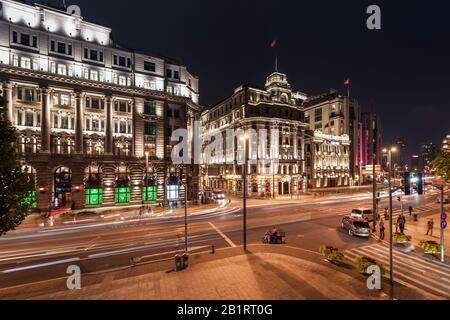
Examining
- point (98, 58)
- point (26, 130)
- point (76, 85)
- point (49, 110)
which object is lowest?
point (26, 130)

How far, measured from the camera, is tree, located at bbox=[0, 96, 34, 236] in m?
12.0

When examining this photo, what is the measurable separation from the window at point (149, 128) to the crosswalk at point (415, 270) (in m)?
39.8

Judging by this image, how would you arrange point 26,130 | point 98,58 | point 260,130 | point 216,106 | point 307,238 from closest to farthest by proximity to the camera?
point 307,238, point 26,130, point 98,58, point 260,130, point 216,106

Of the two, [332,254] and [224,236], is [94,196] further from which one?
[332,254]

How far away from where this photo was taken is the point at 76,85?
40500 mm

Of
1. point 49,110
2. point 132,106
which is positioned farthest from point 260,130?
point 49,110

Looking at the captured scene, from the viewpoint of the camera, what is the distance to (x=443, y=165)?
18.0m

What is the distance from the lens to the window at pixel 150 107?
46.9 metres

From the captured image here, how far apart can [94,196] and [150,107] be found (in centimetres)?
1980

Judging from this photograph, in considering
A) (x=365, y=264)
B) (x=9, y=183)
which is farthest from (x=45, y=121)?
(x=365, y=264)

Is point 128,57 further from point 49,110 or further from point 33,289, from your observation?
point 33,289

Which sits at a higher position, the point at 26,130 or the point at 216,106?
the point at 216,106

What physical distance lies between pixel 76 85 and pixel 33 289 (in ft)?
→ 123

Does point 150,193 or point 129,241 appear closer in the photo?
point 129,241
